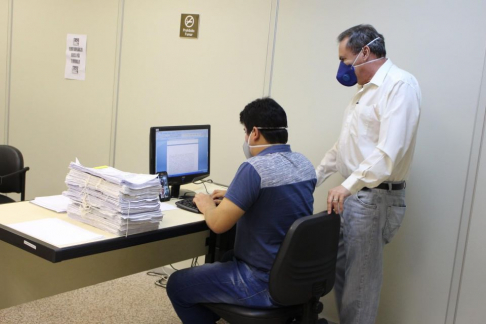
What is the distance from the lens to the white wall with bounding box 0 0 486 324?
272cm

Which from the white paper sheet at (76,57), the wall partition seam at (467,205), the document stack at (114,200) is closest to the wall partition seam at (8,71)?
the white paper sheet at (76,57)

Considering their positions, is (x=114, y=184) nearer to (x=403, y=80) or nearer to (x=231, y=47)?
(x=403, y=80)

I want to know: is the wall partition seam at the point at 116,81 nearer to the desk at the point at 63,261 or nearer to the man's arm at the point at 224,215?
the desk at the point at 63,261

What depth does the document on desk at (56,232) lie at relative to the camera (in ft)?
6.09

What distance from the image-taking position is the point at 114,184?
6.55ft

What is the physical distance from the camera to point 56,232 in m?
1.95

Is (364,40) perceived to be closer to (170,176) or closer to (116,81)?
(170,176)

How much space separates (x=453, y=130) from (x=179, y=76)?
1.84 meters

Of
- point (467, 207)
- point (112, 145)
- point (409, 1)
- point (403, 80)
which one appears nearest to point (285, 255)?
point (403, 80)

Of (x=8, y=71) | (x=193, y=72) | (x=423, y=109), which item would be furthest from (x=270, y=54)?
(x=8, y=71)

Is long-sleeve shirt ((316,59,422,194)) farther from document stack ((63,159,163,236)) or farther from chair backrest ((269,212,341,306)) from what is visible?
document stack ((63,159,163,236))

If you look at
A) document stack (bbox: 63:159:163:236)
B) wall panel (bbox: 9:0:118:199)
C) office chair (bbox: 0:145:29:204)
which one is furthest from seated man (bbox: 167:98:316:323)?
wall panel (bbox: 9:0:118:199)

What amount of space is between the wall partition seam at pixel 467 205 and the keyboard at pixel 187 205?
1.37 m

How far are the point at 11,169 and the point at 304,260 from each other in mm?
2317
